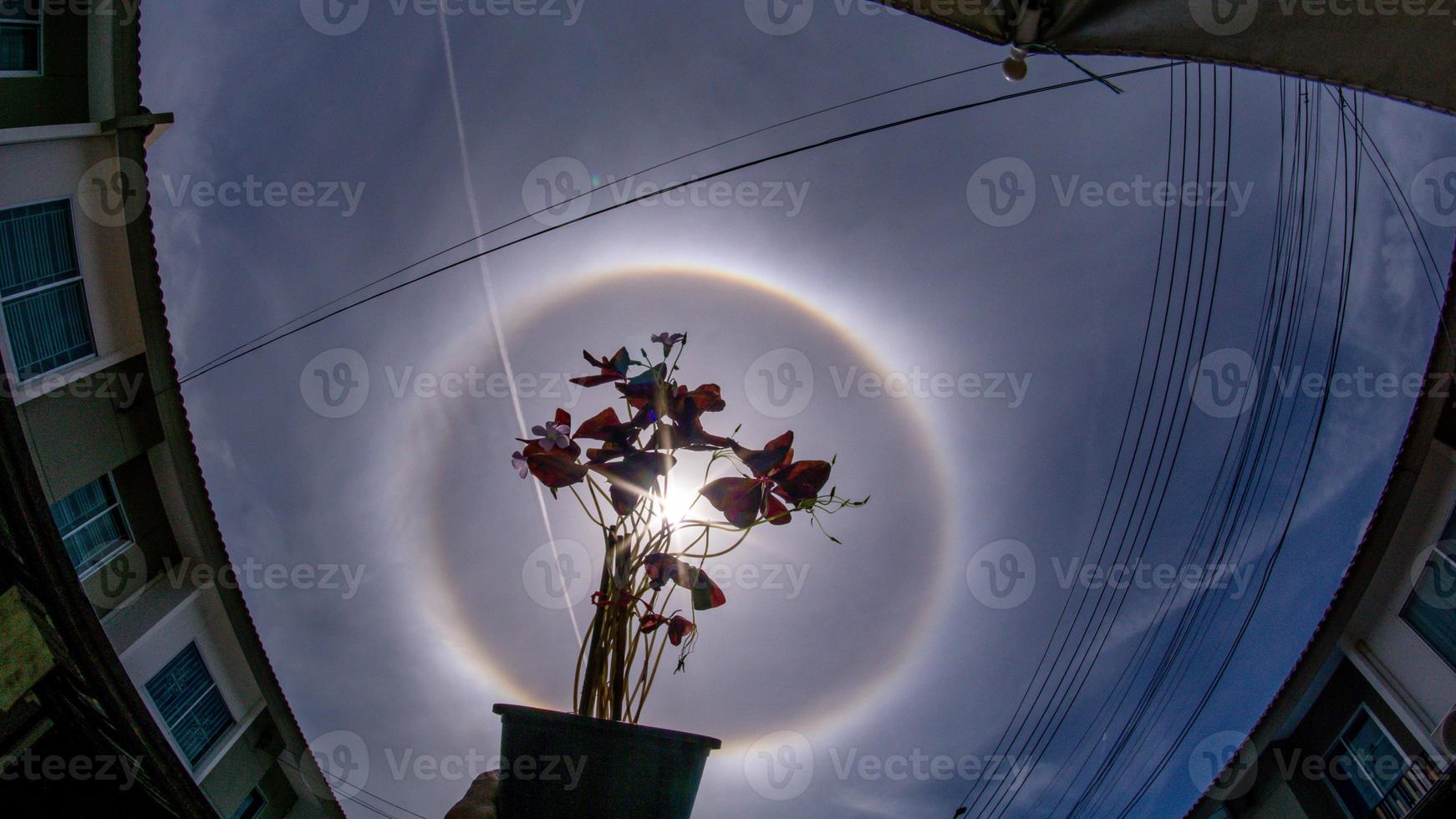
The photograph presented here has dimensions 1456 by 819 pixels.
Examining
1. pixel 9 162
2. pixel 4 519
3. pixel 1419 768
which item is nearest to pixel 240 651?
pixel 9 162

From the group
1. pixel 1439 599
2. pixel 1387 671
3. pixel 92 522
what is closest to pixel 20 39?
pixel 92 522

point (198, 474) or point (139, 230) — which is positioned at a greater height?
point (139, 230)

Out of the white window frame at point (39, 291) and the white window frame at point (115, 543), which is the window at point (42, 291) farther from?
the white window frame at point (115, 543)

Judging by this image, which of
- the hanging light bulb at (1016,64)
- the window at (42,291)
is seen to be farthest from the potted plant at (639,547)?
the window at (42,291)

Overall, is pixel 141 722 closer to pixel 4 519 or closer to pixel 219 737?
pixel 4 519

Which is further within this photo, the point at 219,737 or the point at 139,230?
the point at 219,737

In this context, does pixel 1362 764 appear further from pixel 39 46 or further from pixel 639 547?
pixel 39 46
